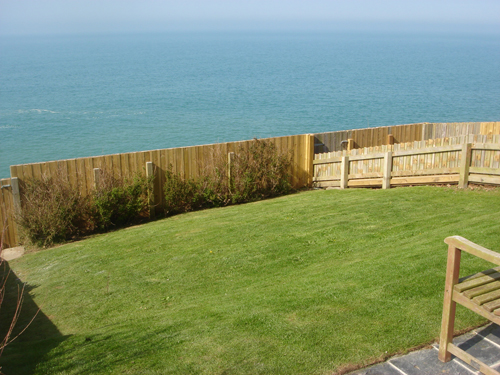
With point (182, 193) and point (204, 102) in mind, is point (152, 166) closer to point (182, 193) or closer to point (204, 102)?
point (182, 193)

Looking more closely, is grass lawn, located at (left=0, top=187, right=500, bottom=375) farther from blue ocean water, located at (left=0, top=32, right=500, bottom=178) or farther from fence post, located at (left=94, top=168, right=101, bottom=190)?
blue ocean water, located at (left=0, top=32, right=500, bottom=178)

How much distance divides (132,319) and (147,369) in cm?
192

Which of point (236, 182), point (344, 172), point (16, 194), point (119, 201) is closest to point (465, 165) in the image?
point (344, 172)

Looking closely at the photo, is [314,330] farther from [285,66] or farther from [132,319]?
[285,66]

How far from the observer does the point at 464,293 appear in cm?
452

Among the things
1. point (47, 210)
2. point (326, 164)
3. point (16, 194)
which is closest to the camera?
point (16, 194)

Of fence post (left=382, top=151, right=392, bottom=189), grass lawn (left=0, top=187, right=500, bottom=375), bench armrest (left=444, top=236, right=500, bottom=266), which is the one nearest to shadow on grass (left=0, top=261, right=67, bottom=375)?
grass lawn (left=0, top=187, right=500, bottom=375)

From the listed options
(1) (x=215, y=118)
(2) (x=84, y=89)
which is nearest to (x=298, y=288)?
(1) (x=215, y=118)

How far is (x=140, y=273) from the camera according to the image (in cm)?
859

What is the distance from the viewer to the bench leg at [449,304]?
14.9 feet

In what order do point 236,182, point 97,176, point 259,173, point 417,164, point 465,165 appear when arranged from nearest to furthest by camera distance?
point 465,165
point 97,176
point 417,164
point 236,182
point 259,173

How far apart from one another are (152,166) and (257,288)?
662 cm

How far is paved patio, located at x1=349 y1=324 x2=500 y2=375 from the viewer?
178 inches

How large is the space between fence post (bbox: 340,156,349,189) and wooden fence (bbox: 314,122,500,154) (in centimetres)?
166
